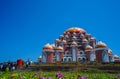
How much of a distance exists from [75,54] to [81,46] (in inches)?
181

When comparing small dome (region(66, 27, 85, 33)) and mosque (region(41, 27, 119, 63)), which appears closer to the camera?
mosque (region(41, 27, 119, 63))

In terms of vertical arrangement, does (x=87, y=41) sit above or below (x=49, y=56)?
above

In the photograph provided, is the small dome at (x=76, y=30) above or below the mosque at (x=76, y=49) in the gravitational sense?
above

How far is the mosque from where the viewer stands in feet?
128

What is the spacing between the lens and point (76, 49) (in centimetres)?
4681

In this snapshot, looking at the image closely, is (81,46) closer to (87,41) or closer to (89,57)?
(87,41)

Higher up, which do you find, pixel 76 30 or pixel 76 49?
pixel 76 30

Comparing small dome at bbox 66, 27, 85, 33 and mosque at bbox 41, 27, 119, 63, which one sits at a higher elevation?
small dome at bbox 66, 27, 85, 33

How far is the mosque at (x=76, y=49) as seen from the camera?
128ft

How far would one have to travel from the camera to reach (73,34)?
173ft

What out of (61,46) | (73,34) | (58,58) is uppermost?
(73,34)

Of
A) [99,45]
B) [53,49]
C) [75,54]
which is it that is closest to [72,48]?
[75,54]

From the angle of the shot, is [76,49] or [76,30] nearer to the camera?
[76,49]

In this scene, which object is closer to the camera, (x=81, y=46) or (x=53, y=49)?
(x=53, y=49)
